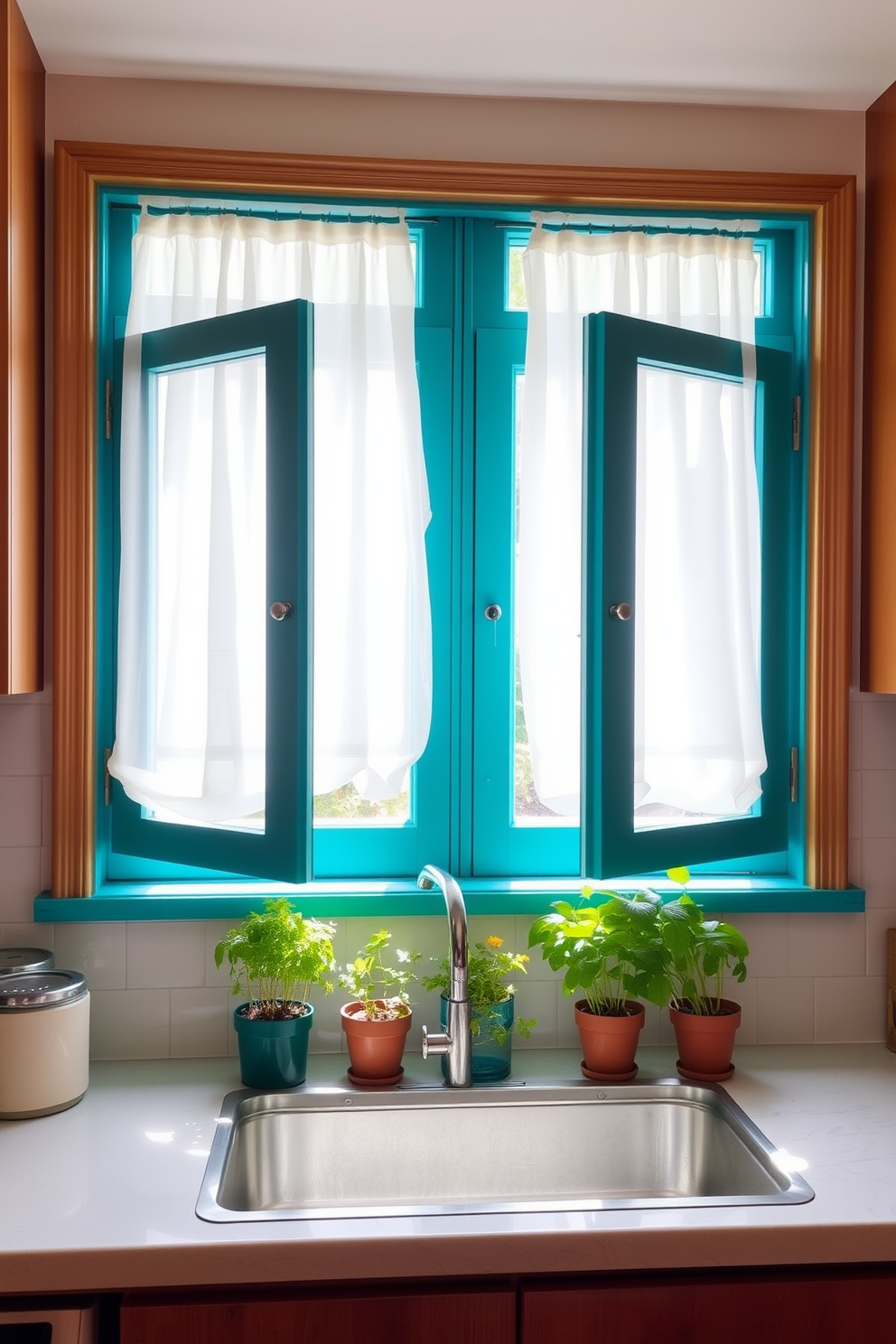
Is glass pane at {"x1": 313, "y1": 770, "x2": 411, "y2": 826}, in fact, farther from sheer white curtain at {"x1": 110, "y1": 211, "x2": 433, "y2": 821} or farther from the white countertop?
the white countertop

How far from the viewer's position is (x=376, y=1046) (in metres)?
1.89

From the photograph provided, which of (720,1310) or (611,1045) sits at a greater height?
(611,1045)

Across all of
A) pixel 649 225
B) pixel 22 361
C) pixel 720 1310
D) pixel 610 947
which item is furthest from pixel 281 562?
pixel 720 1310

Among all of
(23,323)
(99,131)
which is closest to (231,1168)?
(23,323)

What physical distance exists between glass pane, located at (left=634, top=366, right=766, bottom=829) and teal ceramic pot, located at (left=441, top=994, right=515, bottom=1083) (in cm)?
46

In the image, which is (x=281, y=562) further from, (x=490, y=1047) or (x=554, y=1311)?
(x=554, y=1311)

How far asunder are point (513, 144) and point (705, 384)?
1.93 feet

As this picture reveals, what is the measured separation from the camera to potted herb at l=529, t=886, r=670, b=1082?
73.8 inches

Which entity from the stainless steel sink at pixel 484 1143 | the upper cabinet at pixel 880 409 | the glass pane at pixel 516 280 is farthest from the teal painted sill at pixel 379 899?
the glass pane at pixel 516 280

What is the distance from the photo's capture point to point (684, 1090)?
1.91 meters

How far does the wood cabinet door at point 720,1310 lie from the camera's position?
4.67ft

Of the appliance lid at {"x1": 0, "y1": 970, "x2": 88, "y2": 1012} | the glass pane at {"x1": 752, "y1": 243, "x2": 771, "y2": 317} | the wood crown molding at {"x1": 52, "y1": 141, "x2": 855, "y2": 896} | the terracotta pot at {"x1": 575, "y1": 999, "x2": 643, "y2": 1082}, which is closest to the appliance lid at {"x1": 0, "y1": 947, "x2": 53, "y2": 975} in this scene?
the appliance lid at {"x1": 0, "y1": 970, "x2": 88, "y2": 1012}

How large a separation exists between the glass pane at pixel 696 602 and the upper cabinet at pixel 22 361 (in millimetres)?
1098

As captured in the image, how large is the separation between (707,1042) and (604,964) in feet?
0.77
